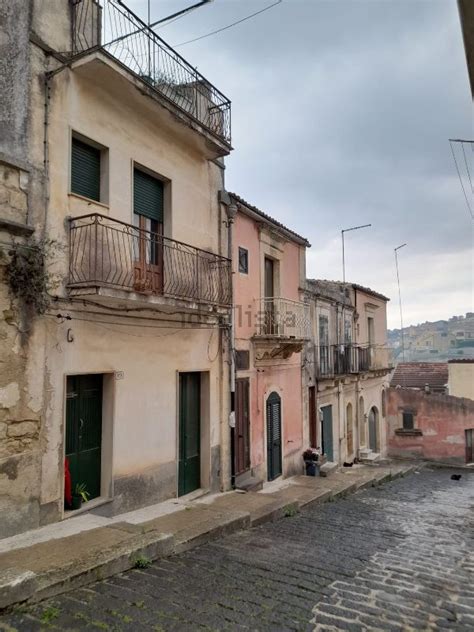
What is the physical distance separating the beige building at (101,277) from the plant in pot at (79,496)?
0.25 ft

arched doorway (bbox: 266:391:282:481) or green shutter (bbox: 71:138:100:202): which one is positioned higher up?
green shutter (bbox: 71:138:100:202)

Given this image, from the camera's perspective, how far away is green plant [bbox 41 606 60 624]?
385 centimetres

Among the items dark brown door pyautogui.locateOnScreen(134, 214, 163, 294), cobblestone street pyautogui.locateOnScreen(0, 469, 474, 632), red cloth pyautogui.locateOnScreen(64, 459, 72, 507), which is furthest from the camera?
dark brown door pyautogui.locateOnScreen(134, 214, 163, 294)

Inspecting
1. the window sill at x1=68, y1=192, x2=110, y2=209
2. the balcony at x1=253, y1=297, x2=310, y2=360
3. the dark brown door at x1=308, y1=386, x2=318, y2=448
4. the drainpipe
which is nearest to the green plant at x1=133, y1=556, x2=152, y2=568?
the window sill at x1=68, y1=192, x2=110, y2=209

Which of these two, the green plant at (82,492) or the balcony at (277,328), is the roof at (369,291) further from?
the green plant at (82,492)

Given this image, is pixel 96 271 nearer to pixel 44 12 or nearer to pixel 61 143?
pixel 61 143

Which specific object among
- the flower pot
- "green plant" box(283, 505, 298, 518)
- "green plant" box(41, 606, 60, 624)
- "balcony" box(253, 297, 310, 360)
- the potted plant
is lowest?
the potted plant

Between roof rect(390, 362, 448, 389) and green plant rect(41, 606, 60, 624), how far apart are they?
2797 cm

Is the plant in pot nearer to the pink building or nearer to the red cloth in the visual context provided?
the red cloth

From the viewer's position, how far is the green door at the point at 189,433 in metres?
9.52

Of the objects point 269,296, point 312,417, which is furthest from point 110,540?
point 312,417

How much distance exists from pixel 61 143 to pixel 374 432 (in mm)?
20329

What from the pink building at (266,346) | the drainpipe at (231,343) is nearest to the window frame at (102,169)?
the drainpipe at (231,343)

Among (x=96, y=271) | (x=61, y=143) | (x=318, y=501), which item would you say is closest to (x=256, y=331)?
(x=318, y=501)
